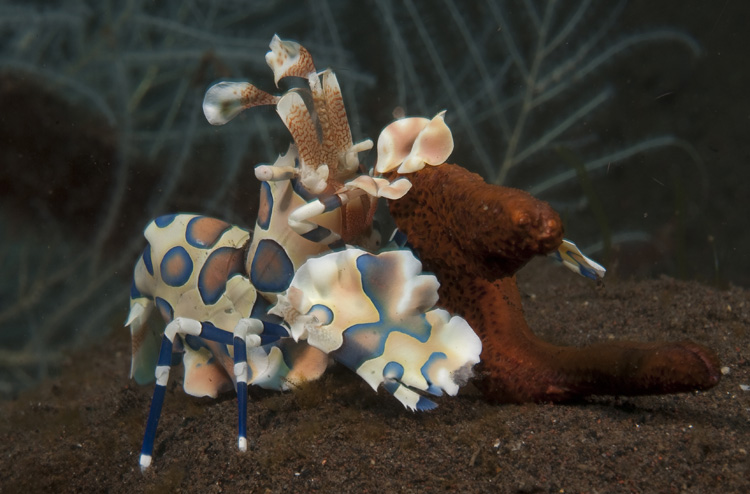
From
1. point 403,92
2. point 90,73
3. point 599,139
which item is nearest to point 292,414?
point 403,92

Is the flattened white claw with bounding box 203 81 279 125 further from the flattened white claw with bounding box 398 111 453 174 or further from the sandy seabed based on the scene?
the sandy seabed

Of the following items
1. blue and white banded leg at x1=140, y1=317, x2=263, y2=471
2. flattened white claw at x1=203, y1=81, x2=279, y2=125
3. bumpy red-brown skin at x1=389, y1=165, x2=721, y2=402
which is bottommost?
blue and white banded leg at x1=140, y1=317, x2=263, y2=471

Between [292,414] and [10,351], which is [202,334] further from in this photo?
[10,351]

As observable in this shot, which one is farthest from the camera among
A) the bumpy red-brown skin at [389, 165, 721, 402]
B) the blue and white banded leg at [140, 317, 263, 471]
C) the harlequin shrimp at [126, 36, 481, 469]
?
the blue and white banded leg at [140, 317, 263, 471]

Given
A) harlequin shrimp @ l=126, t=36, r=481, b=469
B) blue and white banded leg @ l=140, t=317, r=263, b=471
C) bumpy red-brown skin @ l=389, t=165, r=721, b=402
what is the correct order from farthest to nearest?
1. blue and white banded leg @ l=140, t=317, r=263, b=471
2. harlequin shrimp @ l=126, t=36, r=481, b=469
3. bumpy red-brown skin @ l=389, t=165, r=721, b=402

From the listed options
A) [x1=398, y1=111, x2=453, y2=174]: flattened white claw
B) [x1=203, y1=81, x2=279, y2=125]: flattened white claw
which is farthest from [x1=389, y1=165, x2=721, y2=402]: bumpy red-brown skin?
[x1=203, y1=81, x2=279, y2=125]: flattened white claw

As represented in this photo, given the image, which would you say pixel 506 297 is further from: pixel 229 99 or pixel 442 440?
pixel 229 99
